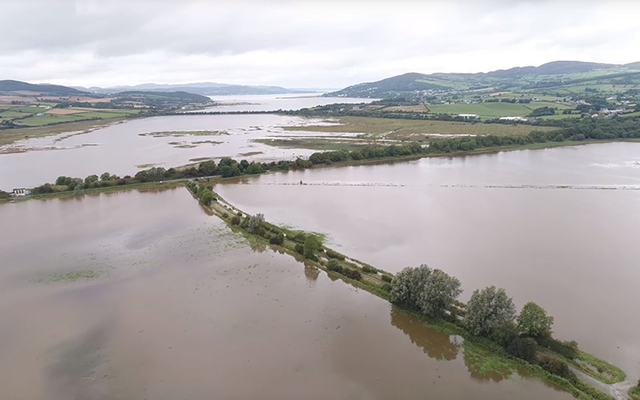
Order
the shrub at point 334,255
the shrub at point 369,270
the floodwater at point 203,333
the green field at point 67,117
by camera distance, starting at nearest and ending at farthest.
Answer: the floodwater at point 203,333 → the shrub at point 369,270 → the shrub at point 334,255 → the green field at point 67,117

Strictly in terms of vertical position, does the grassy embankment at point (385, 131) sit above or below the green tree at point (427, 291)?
above

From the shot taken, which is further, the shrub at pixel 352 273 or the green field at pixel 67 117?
the green field at pixel 67 117

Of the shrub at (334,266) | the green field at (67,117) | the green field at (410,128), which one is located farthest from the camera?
A: the green field at (67,117)

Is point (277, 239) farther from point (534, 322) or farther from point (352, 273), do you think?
point (534, 322)

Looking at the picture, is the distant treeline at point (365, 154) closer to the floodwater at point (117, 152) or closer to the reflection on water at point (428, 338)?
the floodwater at point (117, 152)

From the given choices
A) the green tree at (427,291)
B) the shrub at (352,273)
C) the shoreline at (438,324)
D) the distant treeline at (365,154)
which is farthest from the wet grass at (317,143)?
the green tree at (427,291)

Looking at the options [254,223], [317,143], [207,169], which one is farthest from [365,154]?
[254,223]

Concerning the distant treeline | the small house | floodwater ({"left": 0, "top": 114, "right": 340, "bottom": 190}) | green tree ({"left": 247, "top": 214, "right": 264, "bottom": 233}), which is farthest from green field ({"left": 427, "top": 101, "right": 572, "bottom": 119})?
green tree ({"left": 247, "top": 214, "right": 264, "bottom": 233})

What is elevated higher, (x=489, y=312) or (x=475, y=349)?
(x=489, y=312)
